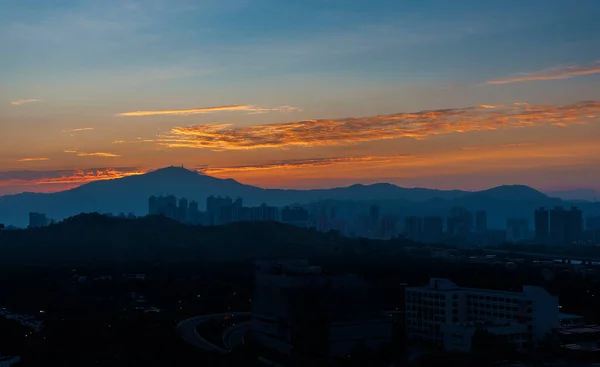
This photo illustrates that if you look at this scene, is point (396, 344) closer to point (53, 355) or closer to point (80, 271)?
point (53, 355)

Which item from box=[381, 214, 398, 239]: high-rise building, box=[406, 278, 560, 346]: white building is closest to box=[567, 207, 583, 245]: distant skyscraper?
box=[381, 214, 398, 239]: high-rise building

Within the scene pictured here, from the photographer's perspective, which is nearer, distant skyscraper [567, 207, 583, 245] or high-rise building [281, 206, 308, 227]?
distant skyscraper [567, 207, 583, 245]

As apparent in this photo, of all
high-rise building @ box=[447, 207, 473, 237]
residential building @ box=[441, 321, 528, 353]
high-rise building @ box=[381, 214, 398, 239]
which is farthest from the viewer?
high-rise building @ box=[381, 214, 398, 239]

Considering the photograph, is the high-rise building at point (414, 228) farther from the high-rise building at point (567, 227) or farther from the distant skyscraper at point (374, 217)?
the high-rise building at point (567, 227)

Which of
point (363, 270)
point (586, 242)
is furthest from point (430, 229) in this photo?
point (363, 270)

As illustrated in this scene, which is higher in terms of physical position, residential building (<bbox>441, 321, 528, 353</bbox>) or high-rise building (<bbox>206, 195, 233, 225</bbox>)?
residential building (<bbox>441, 321, 528, 353</bbox>)

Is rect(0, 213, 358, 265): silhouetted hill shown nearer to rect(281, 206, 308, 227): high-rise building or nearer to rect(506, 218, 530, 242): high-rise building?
rect(281, 206, 308, 227): high-rise building

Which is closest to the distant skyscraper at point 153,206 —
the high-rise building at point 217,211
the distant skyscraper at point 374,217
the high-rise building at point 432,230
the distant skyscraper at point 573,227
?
the high-rise building at point 217,211
